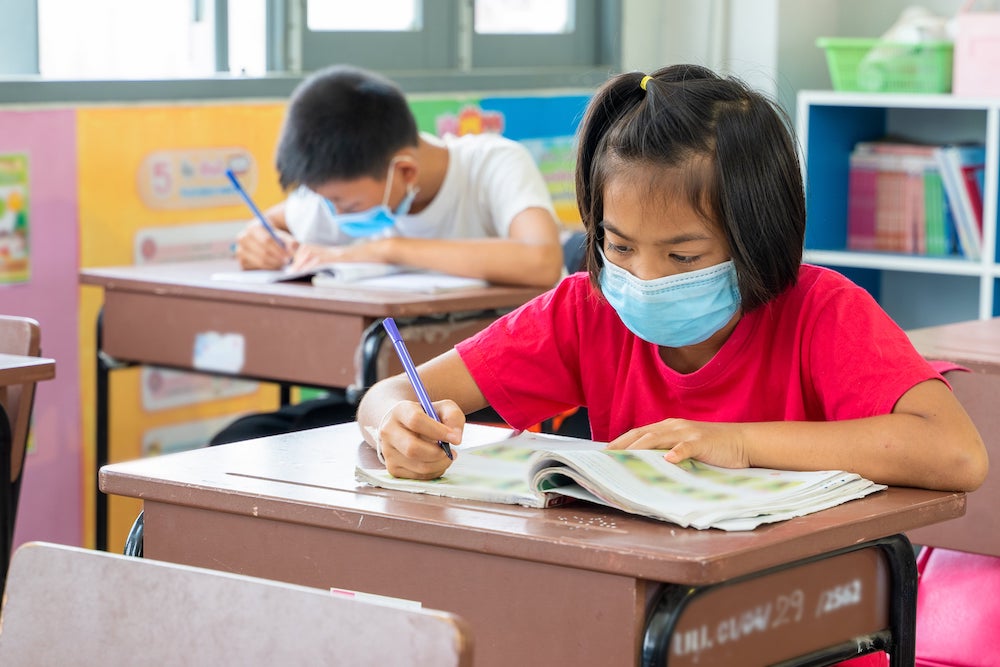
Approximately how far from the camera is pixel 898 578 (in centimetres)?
136

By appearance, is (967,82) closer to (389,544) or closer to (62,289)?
(62,289)

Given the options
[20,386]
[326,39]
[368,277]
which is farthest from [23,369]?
[326,39]

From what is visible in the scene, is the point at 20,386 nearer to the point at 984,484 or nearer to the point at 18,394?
the point at 18,394

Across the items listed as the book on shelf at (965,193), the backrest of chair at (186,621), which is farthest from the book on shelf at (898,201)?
the backrest of chair at (186,621)

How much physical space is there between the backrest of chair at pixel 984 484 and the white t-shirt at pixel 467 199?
48.3 inches

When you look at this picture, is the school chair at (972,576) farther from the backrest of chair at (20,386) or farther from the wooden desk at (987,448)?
the backrest of chair at (20,386)

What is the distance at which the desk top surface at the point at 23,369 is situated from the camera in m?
1.98

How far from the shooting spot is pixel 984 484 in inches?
77.9

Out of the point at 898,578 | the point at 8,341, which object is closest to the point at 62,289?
the point at 8,341

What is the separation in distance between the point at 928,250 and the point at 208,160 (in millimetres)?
2045

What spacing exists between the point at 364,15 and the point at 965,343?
2202mm

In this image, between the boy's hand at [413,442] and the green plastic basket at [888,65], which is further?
the green plastic basket at [888,65]

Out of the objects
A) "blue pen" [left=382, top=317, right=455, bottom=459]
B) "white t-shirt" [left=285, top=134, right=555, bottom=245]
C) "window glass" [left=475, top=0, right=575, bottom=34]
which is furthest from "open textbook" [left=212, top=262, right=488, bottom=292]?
"window glass" [left=475, top=0, right=575, bottom=34]

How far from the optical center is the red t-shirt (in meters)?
1.49
